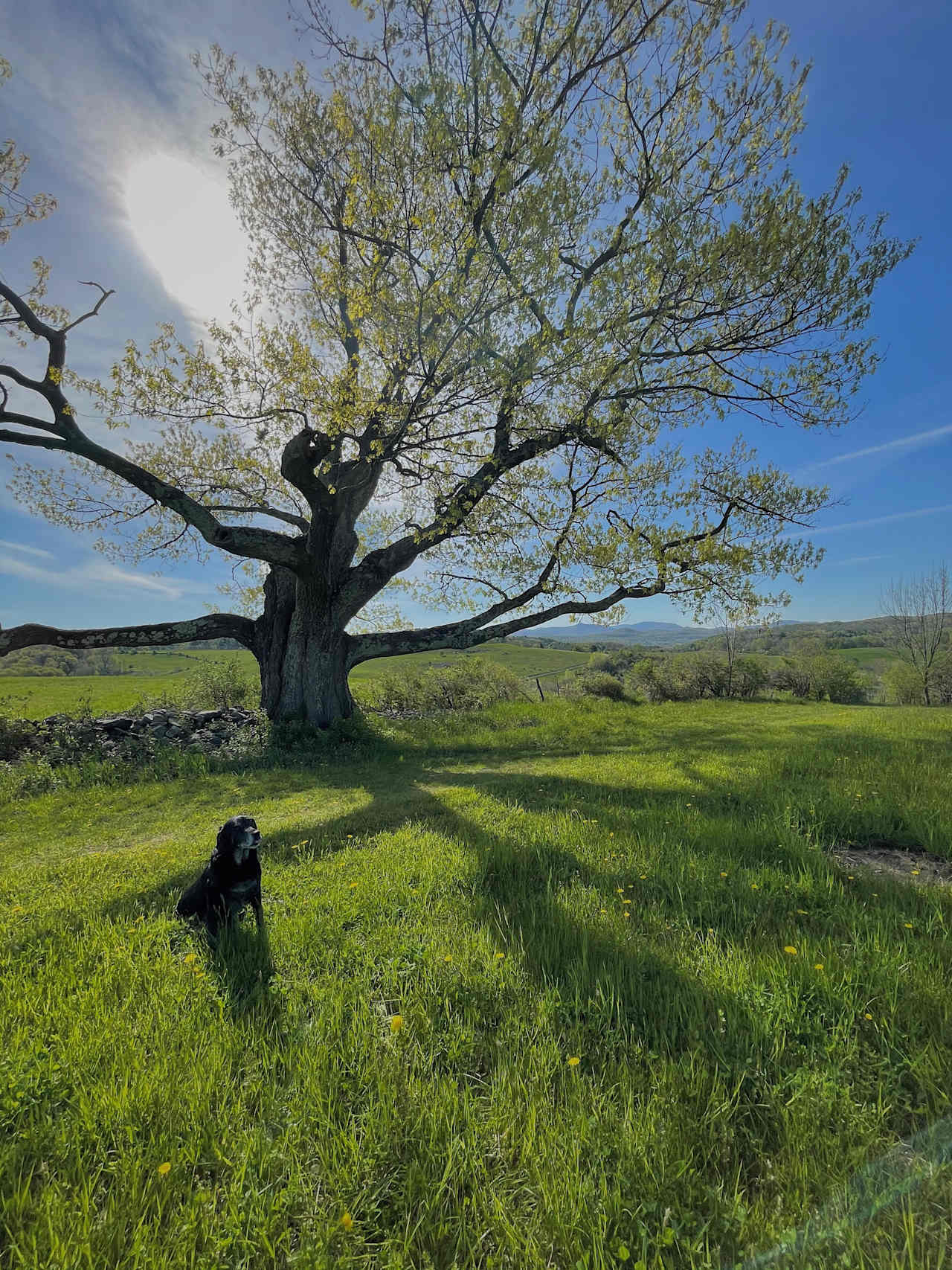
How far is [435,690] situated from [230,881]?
53.2ft

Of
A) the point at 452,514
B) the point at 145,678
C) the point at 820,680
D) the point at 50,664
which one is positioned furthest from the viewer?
the point at 50,664

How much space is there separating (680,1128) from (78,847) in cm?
767

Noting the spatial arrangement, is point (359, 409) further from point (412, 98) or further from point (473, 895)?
point (473, 895)

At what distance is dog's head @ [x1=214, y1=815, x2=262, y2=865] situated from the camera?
329 cm

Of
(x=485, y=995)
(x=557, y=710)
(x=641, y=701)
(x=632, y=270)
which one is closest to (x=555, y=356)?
(x=632, y=270)

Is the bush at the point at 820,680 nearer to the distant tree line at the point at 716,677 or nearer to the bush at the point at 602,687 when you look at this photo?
the distant tree line at the point at 716,677

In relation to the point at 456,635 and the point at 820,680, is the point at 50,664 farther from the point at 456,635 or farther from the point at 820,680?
the point at 820,680

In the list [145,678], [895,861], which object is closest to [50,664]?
[145,678]

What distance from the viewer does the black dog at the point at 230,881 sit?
326cm

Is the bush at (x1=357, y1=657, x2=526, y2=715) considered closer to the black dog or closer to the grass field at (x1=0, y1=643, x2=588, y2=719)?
the grass field at (x1=0, y1=643, x2=588, y2=719)

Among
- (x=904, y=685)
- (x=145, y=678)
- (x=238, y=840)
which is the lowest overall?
(x=904, y=685)

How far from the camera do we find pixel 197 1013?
7.76 feet

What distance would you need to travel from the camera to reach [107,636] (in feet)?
39.0

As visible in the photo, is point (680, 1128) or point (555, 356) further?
point (555, 356)
